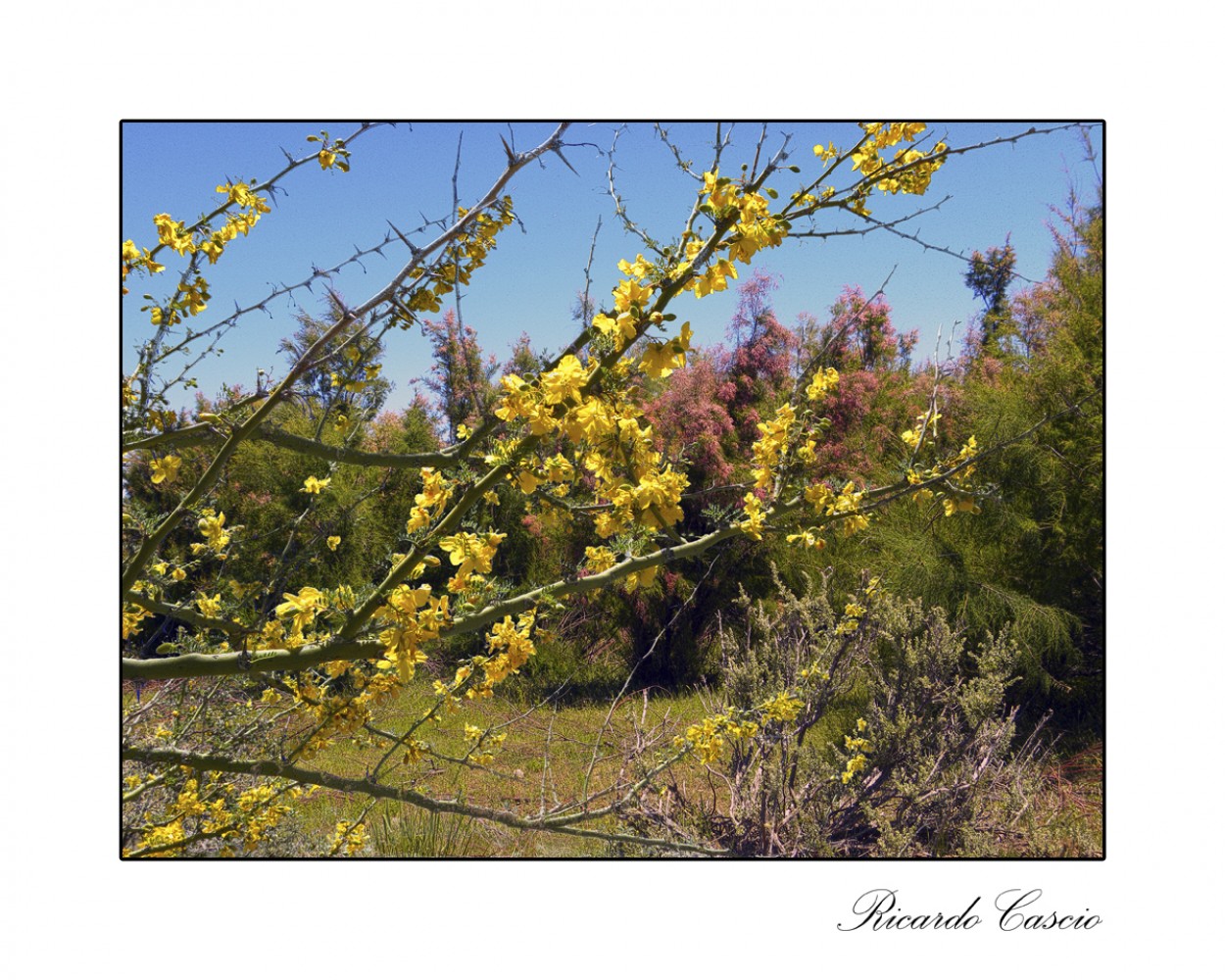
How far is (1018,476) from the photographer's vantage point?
13.5 feet

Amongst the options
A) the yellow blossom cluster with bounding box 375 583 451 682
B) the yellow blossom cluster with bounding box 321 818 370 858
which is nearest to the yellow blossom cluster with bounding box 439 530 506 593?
the yellow blossom cluster with bounding box 375 583 451 682

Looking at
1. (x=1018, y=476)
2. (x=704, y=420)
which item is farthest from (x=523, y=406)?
(x=704, y=420)

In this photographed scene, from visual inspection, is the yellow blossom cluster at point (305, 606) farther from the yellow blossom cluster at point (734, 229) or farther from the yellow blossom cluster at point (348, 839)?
the yellow blossom cluster at point (348, 839)

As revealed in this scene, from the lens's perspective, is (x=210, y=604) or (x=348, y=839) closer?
(x=210, y=604)

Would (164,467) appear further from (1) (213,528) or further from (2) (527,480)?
(2) (527,480)

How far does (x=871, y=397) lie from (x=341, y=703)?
16.3 feet

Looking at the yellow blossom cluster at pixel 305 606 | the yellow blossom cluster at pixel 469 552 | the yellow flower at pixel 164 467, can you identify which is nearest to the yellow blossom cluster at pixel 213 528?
the yellow flower at pixel 164 467

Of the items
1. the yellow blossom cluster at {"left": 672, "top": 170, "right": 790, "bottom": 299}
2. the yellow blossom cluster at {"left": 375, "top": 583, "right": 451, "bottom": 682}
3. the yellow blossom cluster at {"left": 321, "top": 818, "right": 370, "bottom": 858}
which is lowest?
the yellow blossom cluster at {"left": 321, "top": 818, "right": 370, "bottom": 858}

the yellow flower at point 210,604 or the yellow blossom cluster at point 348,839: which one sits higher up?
the yellow flower at point 210,604

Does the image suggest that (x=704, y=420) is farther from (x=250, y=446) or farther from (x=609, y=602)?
(x=250, y=446)

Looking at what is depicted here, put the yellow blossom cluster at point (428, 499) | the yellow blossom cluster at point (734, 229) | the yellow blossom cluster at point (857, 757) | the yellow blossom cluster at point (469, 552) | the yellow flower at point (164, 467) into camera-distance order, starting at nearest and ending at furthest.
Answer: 1. the yellow blossom cluster at point (734, 229)
2. the yellow blossom cluster at point (469, 552)
3. the yellow blossom cluster at point (428, 499)
4. the yellow flower at point (164, 467)
5. the yellow blossom cluster at point (857, 757)

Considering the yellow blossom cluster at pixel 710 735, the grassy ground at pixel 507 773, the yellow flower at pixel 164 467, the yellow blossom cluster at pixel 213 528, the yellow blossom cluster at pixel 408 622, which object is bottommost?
the grassy ground at pixel 507 773

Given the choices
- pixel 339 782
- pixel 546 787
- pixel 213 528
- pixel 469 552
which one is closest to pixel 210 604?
pixel 213 528

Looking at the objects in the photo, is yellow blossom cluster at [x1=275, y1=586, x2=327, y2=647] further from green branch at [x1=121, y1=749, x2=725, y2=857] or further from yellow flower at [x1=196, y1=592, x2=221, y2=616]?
yellow flower at [x1=196, y1=592, x2=221, y2=616]
